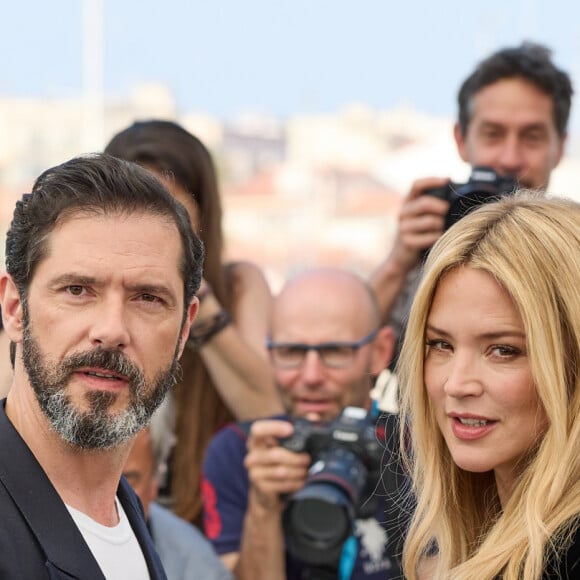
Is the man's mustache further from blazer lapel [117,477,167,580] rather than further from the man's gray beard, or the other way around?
blazer lapel [117,477,167,580]

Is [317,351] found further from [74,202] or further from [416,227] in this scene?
[74,202]

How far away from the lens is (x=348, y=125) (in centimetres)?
5716

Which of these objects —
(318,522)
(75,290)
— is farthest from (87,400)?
(318,522)

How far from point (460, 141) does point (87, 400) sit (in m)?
2.26

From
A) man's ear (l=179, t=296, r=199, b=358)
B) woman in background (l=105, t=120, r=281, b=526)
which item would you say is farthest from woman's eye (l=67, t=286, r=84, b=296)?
woman in background (l=105, t=120, r=281, b=526)

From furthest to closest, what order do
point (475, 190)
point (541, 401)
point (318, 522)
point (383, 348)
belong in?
1. point (383, 348)
2. point (475, 190)
3. point (318, 522)
4. point (541, 401)

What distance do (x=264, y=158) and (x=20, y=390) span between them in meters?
58.9

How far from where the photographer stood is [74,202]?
2295 mm

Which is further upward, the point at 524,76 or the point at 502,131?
the point at 524,76

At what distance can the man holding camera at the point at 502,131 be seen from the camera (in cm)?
→ 388

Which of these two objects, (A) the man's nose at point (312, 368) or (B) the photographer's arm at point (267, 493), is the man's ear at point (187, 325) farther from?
(A) the man's nose at point (312, 368)

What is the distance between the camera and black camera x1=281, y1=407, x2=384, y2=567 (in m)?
3.07

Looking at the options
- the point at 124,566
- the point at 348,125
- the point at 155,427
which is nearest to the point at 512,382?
the point at 124,566

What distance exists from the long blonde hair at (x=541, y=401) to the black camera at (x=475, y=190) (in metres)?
0.87
